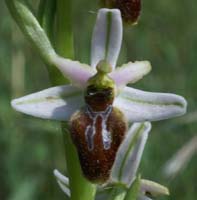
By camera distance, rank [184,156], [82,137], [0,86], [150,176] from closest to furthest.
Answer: [82,137], [184,156], [150,176], [0,86]

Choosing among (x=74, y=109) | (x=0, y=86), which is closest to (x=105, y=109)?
(x=74, y=109)

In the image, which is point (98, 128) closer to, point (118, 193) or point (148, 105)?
point (148, 105)

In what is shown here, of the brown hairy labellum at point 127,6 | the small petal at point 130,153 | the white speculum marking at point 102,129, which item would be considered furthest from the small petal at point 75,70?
the small petal at point 130,153

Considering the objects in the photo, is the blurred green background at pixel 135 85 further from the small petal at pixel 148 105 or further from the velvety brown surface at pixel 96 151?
the velvety brown surface at pixel 96 151

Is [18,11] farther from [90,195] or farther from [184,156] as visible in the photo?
[184,156]

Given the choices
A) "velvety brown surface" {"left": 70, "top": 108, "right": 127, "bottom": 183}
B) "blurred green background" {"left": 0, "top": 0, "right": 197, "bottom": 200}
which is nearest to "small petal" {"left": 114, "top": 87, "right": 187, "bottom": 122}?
"velvety brown surface" {"left": 70, "top": 108, "right": 127, "bottom": 183}

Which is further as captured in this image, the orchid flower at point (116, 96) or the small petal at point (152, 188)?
the small petal at point (152, 188)
